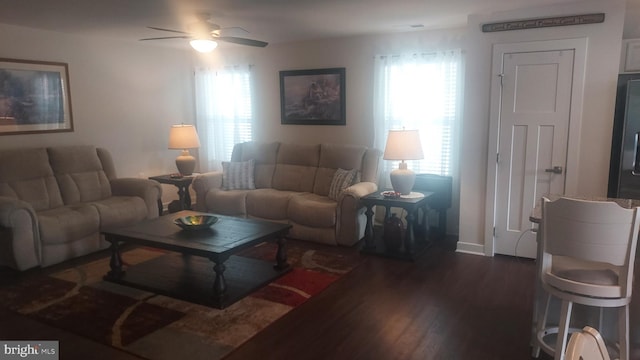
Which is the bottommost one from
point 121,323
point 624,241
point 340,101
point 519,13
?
point 121,323

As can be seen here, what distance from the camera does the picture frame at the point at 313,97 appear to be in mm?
5617

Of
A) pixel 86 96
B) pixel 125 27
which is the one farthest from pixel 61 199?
pixel 125 27

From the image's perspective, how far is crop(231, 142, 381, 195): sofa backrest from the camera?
5109mm

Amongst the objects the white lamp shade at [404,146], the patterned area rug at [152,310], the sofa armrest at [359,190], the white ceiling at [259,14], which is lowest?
the patterned area rug at [152,310]

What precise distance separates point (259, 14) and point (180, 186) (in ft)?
8.35

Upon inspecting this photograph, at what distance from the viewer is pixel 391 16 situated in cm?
424

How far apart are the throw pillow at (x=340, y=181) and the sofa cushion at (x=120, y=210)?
6.71 feet

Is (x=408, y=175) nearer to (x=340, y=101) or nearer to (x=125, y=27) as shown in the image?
(x=340, y=101)

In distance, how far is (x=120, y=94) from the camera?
18.7 feet

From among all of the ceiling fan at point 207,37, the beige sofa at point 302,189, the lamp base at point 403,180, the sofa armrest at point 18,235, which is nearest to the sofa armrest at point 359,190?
the beige sofa at point 302,189

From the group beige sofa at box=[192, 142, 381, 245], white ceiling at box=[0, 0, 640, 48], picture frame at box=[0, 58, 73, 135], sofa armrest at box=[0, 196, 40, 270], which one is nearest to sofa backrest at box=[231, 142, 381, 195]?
beige sofa at box=[192, 142, 381, 245]

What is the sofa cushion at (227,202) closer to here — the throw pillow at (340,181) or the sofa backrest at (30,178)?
the throw pillow at (340,181)

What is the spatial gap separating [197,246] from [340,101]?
9.68 feet

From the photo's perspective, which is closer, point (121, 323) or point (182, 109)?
point (121, 323)
